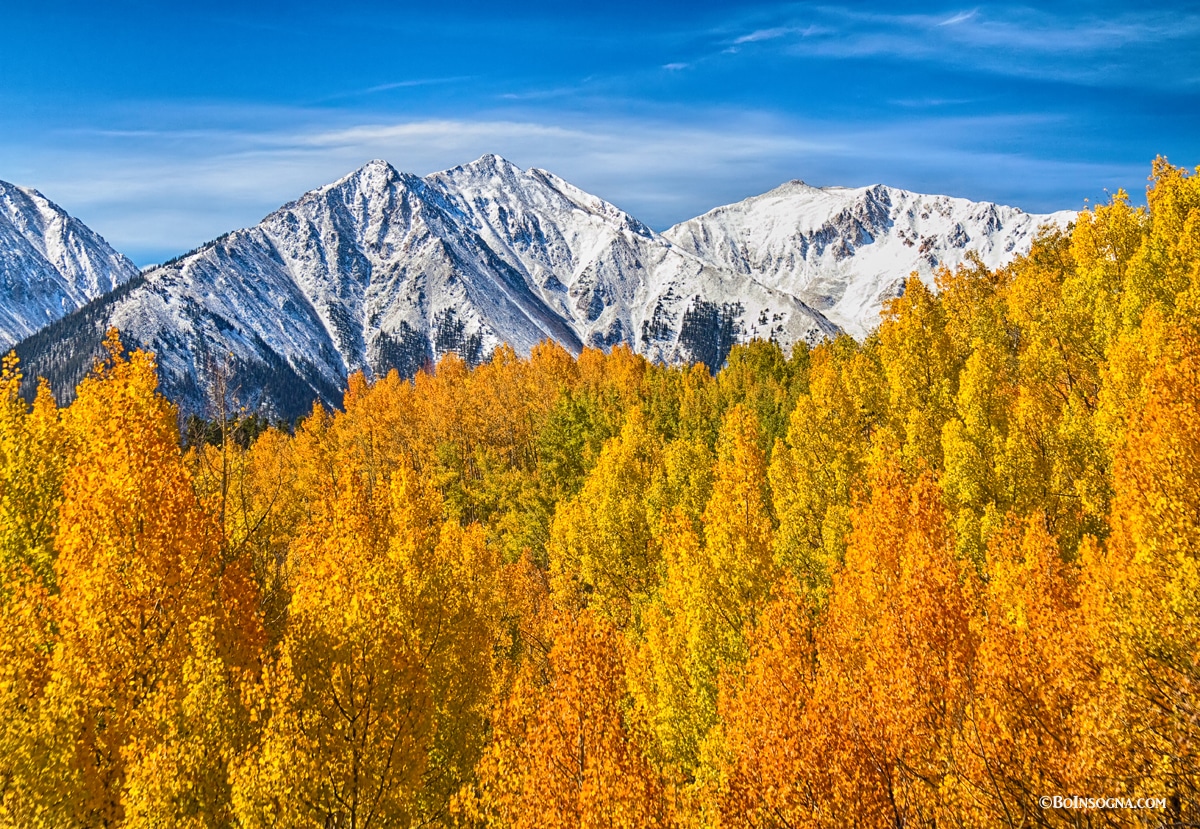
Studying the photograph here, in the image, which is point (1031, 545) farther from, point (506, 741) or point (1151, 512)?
point (506, 741)

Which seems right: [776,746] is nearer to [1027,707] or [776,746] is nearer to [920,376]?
[1027,707]

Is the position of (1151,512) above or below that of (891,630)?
above

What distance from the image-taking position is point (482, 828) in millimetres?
27016

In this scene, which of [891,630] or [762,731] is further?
[891,630]

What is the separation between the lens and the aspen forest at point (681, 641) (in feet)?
62.8

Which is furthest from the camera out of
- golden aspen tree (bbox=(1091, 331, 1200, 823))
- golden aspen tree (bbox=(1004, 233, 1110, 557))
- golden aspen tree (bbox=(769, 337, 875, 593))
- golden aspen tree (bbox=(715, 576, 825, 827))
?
golden aspen tree (bbox=(769, 337, 875, 593))

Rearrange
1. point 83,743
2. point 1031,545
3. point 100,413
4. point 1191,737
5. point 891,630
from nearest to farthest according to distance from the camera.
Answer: point 1191,737, point 83,743, point 891,630, point 1031,545, point 100,413

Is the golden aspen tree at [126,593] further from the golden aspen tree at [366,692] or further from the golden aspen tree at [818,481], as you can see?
the golden aspen tree at [818,481]

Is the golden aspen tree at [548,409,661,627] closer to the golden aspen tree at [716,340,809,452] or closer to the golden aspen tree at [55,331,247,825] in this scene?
the golden aspen tree at [716,340,809,452]

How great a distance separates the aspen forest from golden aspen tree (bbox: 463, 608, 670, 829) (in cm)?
12

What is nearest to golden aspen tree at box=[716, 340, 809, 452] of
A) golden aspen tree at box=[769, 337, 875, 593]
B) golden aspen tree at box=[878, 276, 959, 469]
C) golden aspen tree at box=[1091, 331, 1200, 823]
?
golden aspen tree at box=[769, 337, 875, 593]

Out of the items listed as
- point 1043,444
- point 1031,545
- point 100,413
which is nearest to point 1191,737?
point 1031,545

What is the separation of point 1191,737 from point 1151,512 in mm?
9724

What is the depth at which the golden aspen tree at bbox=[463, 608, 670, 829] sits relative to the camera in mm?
20266
